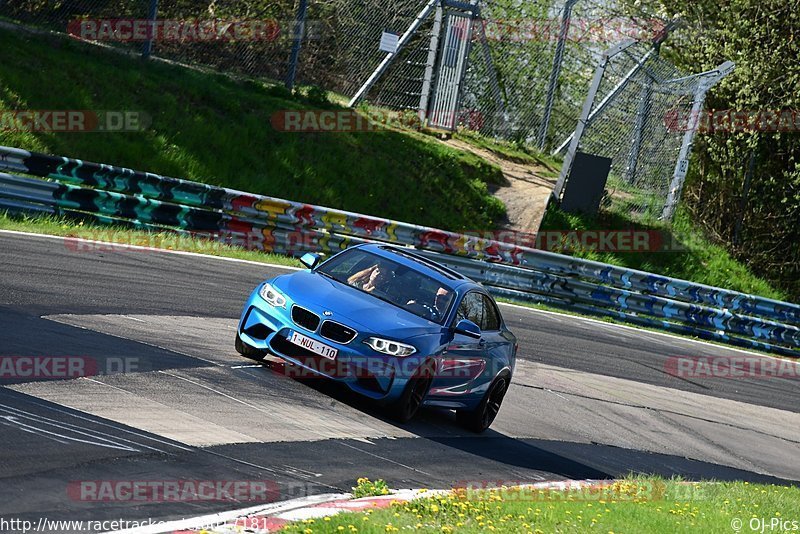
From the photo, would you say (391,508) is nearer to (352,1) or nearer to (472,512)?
(472,512)

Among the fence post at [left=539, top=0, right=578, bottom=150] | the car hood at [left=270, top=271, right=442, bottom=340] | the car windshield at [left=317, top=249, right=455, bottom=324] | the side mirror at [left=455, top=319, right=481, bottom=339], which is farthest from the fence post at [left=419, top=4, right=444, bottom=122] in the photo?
the side mirror at [left=455, top=319, right=481, bottom=339]

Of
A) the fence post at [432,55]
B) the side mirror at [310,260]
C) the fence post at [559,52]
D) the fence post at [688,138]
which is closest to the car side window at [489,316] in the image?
the side mirror at [310,260]

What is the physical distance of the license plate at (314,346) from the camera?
10164 millimetres

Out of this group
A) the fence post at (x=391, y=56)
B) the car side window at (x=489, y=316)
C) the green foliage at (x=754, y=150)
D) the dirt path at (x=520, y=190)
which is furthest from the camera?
Answer: the green foliage at (x=754, y=150)

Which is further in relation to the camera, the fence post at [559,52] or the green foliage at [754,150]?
the green foliage at [754,150]

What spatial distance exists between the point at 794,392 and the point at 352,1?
12618 mm

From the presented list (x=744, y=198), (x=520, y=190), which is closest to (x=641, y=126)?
(x=520, y=190)

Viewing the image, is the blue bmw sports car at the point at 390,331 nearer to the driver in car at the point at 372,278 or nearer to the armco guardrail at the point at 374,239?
the driver in car at the point at 372,278

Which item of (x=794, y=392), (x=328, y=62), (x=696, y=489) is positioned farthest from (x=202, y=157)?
(x=696, y=489)

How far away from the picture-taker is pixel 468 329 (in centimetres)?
1096

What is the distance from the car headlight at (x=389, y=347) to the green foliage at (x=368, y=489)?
2307 millimetres

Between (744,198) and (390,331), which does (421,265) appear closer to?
(390,331)

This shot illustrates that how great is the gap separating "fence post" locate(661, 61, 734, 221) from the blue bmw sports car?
1710 centimetres

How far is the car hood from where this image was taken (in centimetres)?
1031
